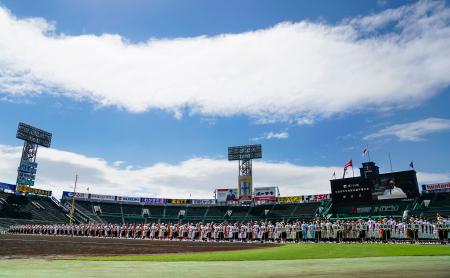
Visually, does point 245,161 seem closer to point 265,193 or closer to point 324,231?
point 265,193

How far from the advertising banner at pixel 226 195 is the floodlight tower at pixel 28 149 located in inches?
1550

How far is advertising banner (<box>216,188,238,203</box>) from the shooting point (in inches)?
3256

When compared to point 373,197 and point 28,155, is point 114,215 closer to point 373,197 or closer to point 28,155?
point 28,155

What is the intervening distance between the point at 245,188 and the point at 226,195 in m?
6.04

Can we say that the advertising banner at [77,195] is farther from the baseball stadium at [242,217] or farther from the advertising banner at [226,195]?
the advertising banner at [226,195]

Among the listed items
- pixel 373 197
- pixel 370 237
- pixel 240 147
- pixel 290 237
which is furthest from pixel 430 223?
pixel 240 147

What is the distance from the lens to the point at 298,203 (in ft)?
246

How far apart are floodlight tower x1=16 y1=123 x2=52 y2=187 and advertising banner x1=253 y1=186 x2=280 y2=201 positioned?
46.8m

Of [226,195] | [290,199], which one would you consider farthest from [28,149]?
[290,199]

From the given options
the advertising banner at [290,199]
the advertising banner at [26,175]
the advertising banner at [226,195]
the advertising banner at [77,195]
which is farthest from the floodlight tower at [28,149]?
the advertising banner at [290,199]

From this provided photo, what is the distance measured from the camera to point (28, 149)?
7406 centimetres

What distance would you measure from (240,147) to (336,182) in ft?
103

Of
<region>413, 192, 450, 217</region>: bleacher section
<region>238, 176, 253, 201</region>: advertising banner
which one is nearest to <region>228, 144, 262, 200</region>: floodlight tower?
<region>238, 176, 253, 201</region>: advertising banner

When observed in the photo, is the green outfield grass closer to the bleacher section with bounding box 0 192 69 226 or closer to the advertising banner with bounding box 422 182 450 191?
the advertising banner with bounding box 422 182 450 191
